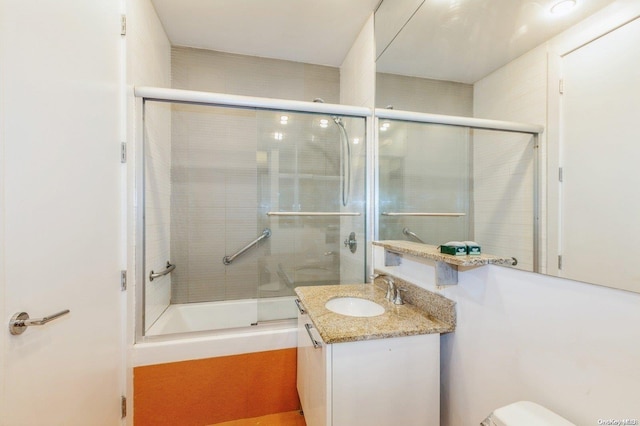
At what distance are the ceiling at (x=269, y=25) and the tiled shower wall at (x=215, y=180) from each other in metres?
0.17

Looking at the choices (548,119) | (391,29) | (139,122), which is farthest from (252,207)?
(548,119)

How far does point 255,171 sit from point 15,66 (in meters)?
1.77

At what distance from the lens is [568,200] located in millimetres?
792

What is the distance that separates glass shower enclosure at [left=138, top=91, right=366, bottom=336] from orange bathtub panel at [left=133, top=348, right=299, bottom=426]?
0.56 m

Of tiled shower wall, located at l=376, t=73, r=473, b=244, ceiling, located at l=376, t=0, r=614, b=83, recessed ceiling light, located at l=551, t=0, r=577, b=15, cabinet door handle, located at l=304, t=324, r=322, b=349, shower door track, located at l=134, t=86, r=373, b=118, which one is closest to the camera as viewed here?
recessed ceiling light, located at l=551, t=0, r=577, b=15

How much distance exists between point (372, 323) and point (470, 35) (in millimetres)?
1447

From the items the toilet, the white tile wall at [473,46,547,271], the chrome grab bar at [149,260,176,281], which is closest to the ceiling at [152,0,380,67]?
the white tile wall at [473,46,547,271]

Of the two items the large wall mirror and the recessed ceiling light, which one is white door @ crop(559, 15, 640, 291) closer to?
the large wall mirror

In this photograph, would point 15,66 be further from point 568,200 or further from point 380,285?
point 380,285

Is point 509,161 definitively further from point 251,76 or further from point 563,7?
point 251,76

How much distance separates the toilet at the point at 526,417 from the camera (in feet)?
2.32

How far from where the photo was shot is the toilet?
708mm

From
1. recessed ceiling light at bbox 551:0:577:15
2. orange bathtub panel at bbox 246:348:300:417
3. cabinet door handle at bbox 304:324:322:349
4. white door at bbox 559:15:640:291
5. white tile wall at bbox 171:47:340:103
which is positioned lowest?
orange bathtub panel at bbox 246:348:300:417

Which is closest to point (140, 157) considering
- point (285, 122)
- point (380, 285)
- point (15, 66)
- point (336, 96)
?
point (15, 66)
